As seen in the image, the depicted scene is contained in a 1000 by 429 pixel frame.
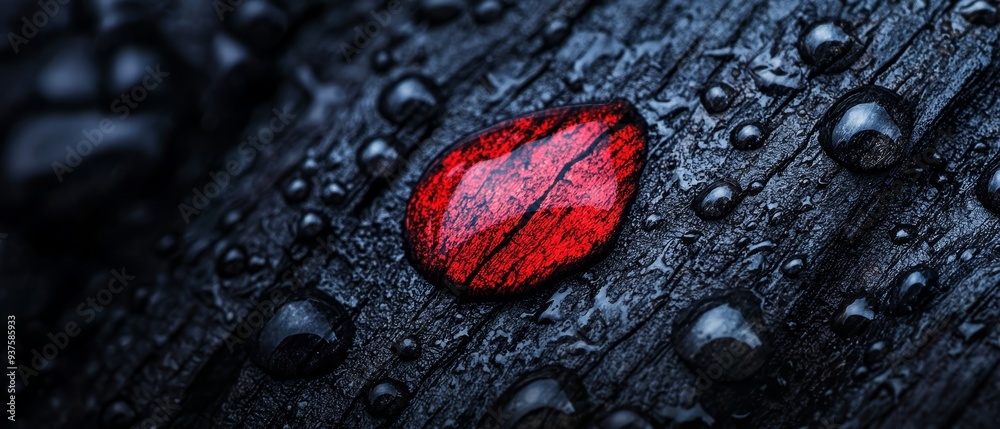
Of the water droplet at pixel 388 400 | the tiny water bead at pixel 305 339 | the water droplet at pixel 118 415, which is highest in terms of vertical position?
the tiny water bead at pixel 305 339

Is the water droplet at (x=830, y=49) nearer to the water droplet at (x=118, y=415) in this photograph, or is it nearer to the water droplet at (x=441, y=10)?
the water droplet at (x=441, y=10)

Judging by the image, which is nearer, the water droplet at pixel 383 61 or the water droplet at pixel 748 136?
the water droplet at pixel 748 136

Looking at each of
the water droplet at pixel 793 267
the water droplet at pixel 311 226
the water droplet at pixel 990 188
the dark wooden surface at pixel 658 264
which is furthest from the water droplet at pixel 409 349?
the water droplet at pixel 990 188

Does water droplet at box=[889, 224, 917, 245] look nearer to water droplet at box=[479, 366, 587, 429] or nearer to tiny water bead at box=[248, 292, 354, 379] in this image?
water droplet at box=[479, 366, 587, 429]

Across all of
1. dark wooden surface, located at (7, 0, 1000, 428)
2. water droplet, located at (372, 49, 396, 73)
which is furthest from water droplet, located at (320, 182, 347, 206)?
water droplet, located at (372, 49, 396, 73)

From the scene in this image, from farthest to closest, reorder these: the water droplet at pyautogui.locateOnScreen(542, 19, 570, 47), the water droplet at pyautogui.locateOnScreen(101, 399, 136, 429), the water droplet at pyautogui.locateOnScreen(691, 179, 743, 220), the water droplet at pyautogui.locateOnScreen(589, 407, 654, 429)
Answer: the water droplet at pyautogui.locateOnScreen(542, 19, 570, 47) < the water droplet at pyautogui.locateOnScreen(101, 399, 136, 429) < the water droplet at pyautogui.locateOnScreen(691, 179, 743, 220) < the water droplet at pyautogui.locateOnScreen(589, 407, 654, 429)

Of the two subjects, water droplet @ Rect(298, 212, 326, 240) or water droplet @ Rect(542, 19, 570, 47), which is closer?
water droplet @ Rect(298, 212, 326, 240)
